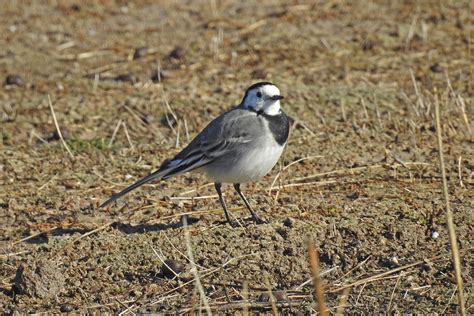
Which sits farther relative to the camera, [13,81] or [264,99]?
[13,81]

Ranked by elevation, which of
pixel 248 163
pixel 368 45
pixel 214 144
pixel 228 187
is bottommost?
pixel 228 187

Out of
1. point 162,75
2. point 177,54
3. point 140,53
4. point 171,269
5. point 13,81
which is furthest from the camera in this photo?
point 140,53

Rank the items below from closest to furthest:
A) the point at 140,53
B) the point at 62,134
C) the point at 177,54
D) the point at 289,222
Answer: the point at 289,222
the point at 62,134
the point at 177,54
the point at 140,53

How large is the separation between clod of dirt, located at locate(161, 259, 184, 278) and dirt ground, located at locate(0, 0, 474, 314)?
0.03 meters

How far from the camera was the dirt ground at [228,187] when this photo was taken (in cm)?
654

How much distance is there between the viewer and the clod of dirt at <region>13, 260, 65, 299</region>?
21.1ft

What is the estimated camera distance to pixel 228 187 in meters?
8.30

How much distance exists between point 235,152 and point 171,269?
3.45ft

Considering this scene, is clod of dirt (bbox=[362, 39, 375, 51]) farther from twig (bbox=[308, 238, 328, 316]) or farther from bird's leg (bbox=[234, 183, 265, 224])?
twig (bbox=[308, 238, 328, 316])

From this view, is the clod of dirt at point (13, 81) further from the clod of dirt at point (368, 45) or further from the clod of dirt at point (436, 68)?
the clod of dirt at point (436, 68)

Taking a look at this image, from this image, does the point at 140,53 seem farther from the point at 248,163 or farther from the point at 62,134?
the point at 248,163

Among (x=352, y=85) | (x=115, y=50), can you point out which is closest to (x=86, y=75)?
(x=115, y=50)

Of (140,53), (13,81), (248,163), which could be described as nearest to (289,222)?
(248,163)

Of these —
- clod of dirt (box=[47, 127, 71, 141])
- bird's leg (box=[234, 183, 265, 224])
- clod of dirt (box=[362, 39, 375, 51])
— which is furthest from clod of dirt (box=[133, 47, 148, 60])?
bird's leg (box=[234, 183, 265, 224])
